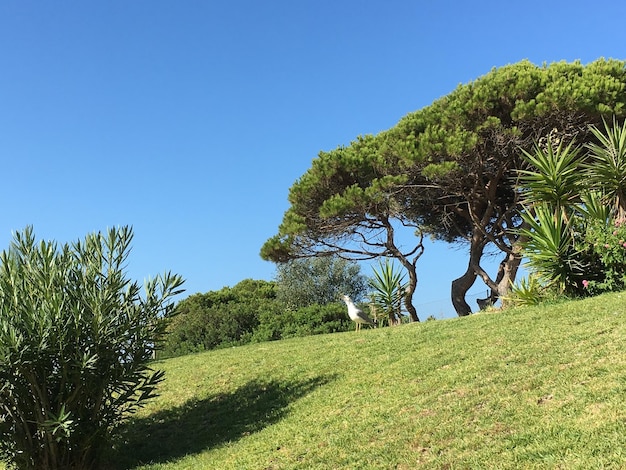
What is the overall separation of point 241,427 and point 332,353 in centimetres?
287

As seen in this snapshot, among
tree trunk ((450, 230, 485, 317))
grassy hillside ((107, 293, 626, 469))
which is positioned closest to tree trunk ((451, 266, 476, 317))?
tree trunk ((450, 230, 485, 317))

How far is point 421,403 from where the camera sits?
17.3ft

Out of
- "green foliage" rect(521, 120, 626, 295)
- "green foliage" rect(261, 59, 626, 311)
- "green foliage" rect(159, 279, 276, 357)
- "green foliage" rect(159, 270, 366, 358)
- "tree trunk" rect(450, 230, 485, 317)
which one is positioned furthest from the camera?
"green foliage" rect(159, 279, 276, 357)

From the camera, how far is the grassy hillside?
3871mm

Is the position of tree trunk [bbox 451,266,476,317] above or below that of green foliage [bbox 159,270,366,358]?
below

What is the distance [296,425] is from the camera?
5.79 metres

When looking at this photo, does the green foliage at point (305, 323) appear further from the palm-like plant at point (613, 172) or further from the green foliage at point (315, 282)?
the palm-like plant at point (613, 172)

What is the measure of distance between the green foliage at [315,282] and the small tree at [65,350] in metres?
15.4

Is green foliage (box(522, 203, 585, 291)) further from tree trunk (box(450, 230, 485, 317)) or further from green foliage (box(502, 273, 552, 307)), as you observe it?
tree trunk (box(450, 230, 485, 317))

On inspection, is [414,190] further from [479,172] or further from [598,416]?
[598,416]

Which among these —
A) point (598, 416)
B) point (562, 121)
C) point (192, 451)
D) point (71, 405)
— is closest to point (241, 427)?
point (192, 451)

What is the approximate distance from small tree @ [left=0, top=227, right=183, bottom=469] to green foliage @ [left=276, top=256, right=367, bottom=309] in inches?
607

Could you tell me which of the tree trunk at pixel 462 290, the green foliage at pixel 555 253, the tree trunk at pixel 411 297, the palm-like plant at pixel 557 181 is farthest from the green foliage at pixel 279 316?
the palm-like plant at pixel 557 181

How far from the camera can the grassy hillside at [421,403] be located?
3.87 meters
